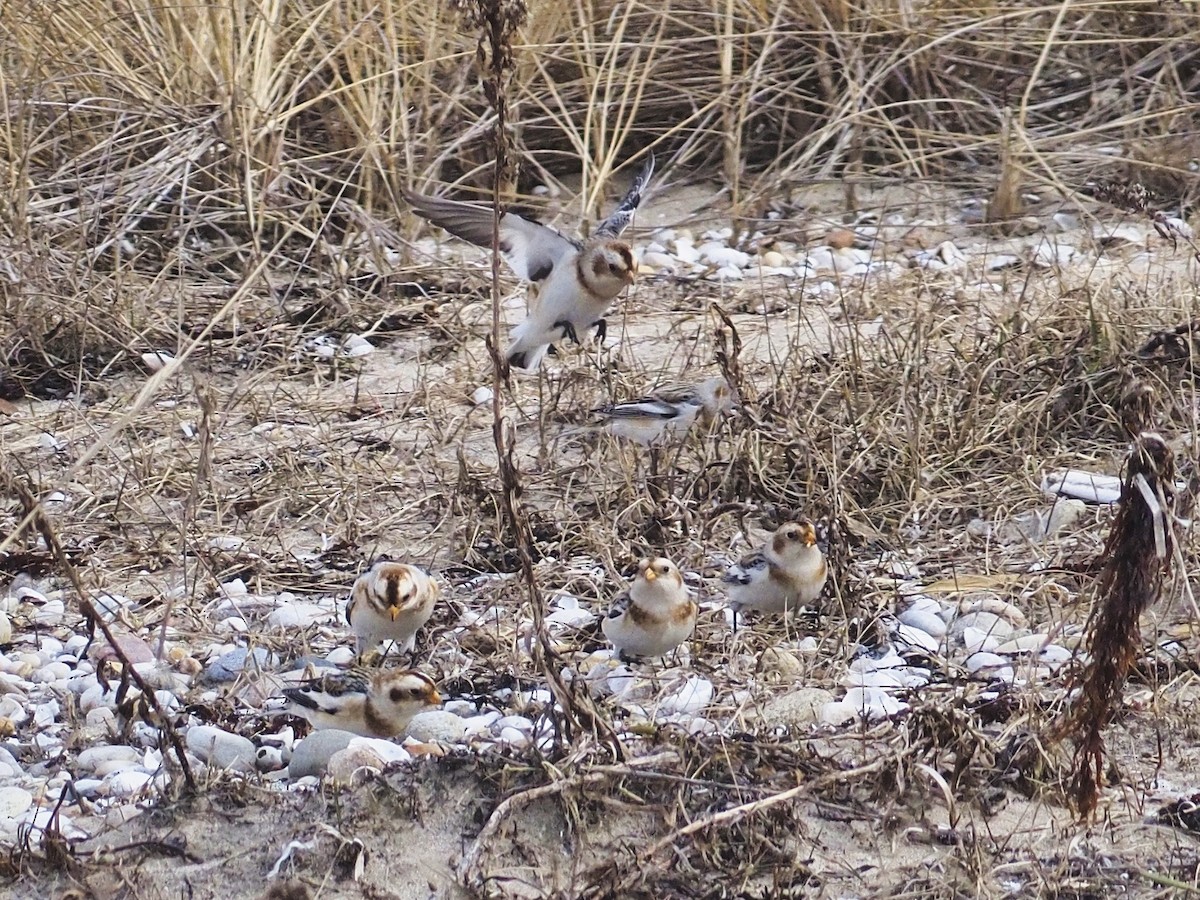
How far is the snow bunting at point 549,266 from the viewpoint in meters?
4.86

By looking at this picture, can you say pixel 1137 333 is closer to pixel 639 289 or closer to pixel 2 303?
pixel 639 289

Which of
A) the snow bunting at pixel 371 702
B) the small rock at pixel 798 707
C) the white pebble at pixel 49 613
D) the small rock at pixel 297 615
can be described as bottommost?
the small rock at pixel 297 615

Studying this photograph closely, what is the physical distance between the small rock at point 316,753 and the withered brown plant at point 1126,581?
144 cm

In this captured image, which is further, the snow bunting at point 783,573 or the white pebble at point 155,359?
the white pebble at point 155,359

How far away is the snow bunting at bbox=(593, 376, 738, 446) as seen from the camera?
5320 mm

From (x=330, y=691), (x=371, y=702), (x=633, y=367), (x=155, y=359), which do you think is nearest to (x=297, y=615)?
(x=330, y=691)

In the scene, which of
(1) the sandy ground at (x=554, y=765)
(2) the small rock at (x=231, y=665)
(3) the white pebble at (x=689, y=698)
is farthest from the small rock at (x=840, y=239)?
(2) the small rock at (x=231, y=665)

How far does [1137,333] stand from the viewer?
218 inches

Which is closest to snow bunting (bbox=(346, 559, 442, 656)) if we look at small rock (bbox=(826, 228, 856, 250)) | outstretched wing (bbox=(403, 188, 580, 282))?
outstretched wing (bbox=(403, 188, 580, 282))

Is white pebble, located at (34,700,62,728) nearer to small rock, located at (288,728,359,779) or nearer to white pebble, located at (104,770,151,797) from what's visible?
white pebble, located at (104,770,151,797)

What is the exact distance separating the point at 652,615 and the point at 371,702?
701 mm

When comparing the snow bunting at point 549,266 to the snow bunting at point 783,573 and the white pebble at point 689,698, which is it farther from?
the white pebble at point 689,698

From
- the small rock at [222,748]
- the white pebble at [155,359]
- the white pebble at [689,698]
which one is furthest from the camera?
the white pebble at [155,359]

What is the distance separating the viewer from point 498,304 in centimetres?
303
